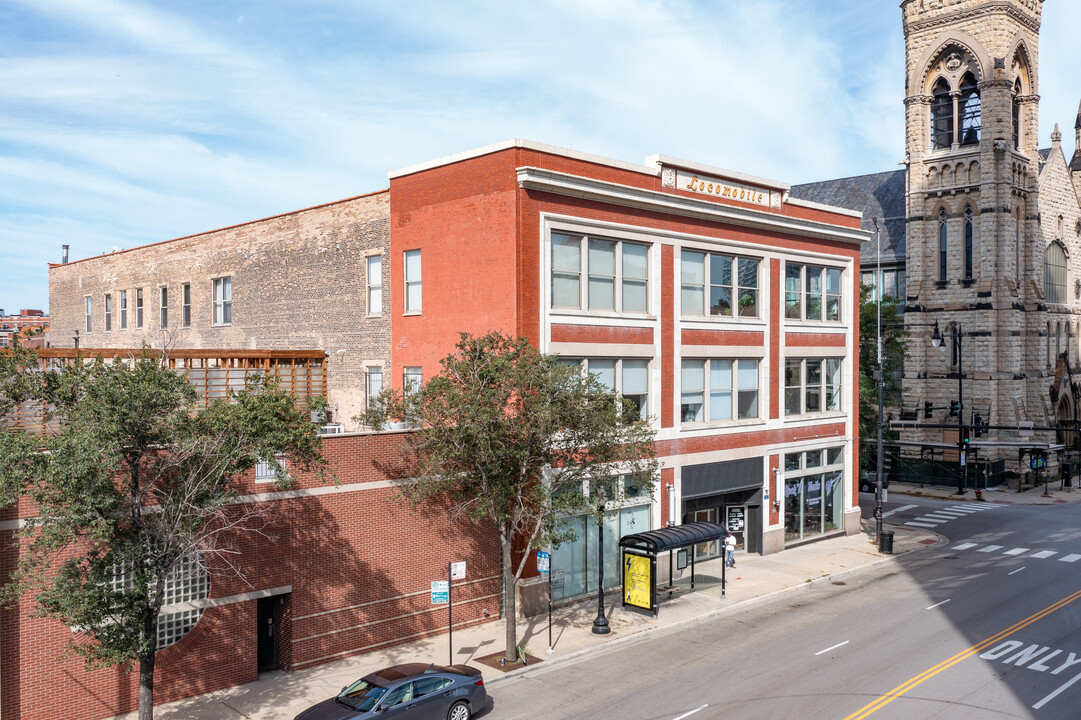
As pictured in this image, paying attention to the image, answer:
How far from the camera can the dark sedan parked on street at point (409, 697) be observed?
16.1 m

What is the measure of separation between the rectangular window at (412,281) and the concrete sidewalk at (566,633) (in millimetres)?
10849

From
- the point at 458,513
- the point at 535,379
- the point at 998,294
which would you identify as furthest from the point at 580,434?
the point at 998,294

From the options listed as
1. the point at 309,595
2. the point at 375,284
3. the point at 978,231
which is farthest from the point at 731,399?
the point at 978,231

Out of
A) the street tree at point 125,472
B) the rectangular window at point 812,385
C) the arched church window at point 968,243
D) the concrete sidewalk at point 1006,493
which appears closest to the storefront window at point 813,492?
the rectangular window at point 812,385

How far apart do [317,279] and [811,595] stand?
2147cm

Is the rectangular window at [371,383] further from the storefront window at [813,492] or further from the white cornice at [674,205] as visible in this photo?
the storefront window at [813,492]

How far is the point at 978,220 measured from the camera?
58.6 meters

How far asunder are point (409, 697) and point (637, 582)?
10.6 metres

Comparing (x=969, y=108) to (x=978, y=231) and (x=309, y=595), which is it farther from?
(x=309, y=595)

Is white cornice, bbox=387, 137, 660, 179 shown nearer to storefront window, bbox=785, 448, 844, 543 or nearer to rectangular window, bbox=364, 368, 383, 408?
rectangular window, bbox=364, 368, 383, 408

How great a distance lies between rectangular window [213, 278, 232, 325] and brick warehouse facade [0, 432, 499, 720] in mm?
19116

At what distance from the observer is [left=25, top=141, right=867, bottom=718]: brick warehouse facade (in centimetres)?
2514

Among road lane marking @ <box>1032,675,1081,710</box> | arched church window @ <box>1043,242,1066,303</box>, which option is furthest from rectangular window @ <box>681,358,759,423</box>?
arched church window @ <box>1043,242,1066,303</box>

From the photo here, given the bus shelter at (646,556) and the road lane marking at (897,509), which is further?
the road lane marking at (897,509)
